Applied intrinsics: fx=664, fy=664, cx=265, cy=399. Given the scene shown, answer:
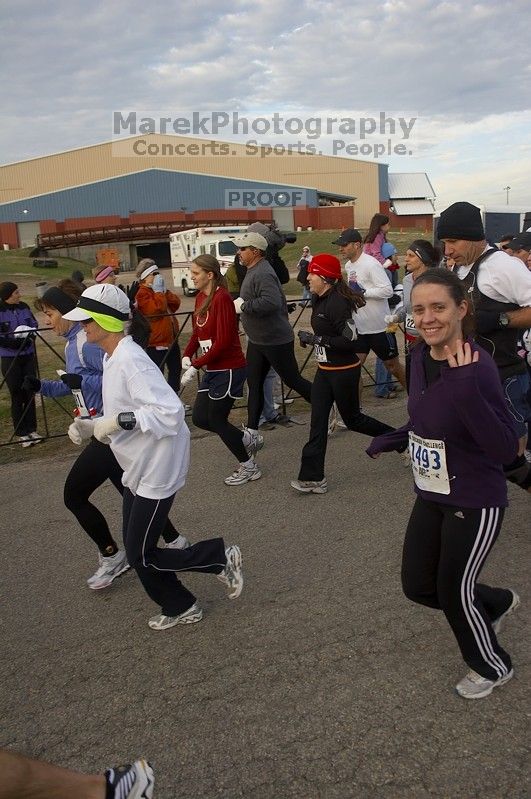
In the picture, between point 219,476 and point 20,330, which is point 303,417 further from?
point 20,330

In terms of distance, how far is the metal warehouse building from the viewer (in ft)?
179

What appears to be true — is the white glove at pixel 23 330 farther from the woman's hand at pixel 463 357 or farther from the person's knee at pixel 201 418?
the woman's hand at pixel 463 357

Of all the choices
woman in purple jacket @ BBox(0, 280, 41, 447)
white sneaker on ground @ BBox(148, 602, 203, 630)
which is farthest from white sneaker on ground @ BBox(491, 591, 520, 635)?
woman in purple jacket @ BBox(0, 280, 41, 447)

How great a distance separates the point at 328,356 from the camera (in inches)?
205

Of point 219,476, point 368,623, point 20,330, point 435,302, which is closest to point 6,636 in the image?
point 368,623

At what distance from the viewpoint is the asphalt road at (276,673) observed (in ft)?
8.39

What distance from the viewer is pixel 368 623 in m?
3.49

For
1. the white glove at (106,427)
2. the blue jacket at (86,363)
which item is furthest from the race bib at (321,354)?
the white glove at (106,427)

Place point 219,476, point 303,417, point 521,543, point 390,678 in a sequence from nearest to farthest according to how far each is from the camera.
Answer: point 390,678, point 521,543, point 219,476, point 303,417

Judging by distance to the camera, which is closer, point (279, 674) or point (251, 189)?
point (279, 674)

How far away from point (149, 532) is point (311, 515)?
1.93 m

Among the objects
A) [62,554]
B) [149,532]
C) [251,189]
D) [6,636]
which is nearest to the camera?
[149,532]

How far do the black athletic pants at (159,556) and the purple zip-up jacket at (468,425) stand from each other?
1.33 metres

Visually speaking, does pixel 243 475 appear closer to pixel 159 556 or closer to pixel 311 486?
pixel 311 486
